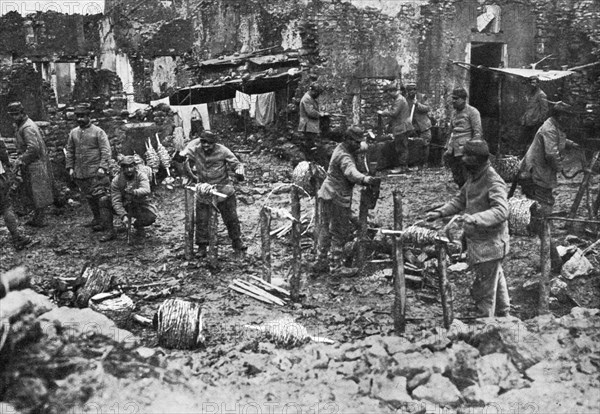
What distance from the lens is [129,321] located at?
6941 millimetres

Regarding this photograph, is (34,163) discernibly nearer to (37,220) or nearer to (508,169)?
(37,220)

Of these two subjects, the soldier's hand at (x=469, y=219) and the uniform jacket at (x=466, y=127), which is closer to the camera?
the soldier's hand at (x=469, y=219)

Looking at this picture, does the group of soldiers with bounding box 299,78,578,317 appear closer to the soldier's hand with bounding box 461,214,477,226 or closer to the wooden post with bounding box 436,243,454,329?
the soldier's hand with bounding box 461,214,477,226

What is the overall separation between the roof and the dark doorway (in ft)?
14.4

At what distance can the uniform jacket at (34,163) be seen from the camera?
32.8 ft

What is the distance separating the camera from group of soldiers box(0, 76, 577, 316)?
6.09 m

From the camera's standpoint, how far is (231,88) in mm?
14188

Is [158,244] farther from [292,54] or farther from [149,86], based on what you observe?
[149,86]

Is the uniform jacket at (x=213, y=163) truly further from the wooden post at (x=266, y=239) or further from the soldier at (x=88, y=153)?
the soldier at (x=88, y=153)

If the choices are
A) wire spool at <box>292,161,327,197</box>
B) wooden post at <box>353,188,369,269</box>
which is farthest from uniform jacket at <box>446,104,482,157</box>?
wooden post at <box>353,188,369,269</box>

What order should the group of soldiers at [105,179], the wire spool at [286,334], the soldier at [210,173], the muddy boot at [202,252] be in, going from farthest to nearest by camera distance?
the muddy boot at [202,252] < the group of soldiers at [105,179] < the soldier at [210,173] < the wire spool at [286,334]

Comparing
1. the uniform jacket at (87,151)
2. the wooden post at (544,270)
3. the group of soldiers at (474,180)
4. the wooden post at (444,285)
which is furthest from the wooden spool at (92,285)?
the wooden post at (544,270)

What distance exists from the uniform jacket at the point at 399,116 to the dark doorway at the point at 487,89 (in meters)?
2.94

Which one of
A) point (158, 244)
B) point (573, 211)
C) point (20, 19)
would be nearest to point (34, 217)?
point (158, 244)
